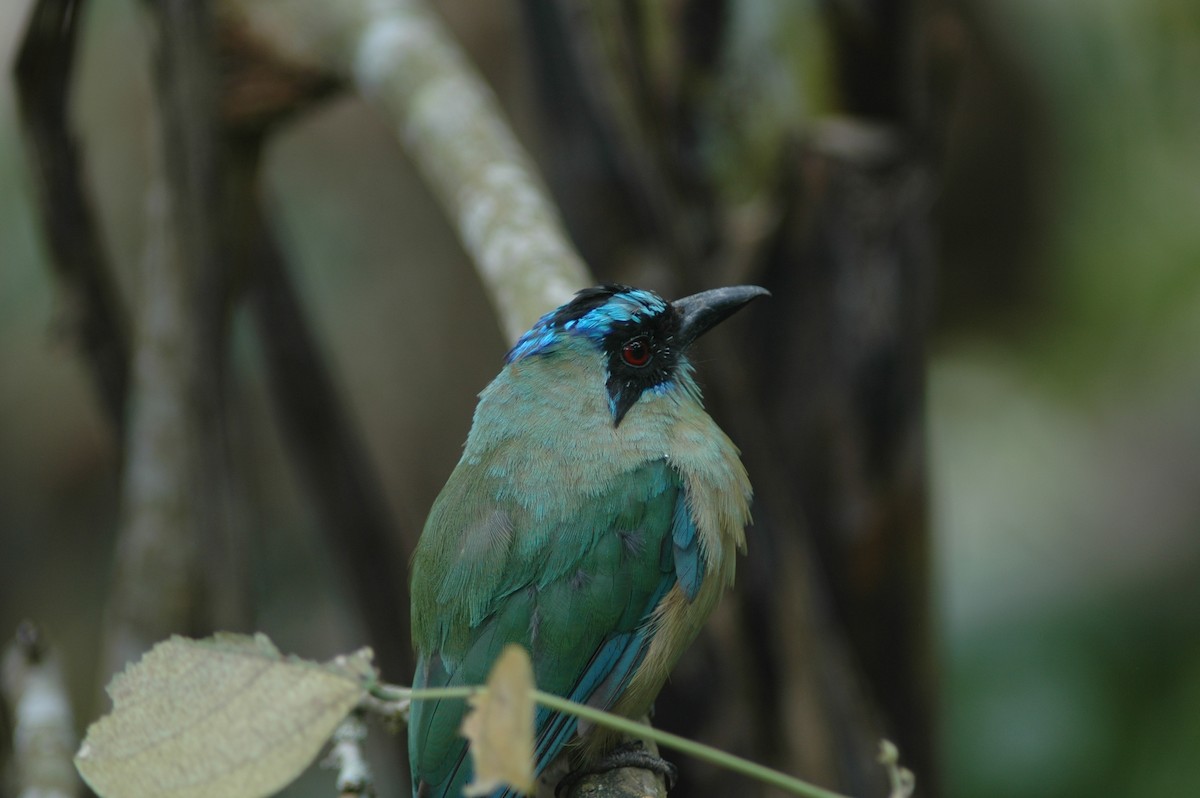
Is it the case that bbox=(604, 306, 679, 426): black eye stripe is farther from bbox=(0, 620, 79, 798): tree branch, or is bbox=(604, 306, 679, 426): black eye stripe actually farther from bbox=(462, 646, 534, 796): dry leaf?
bbox=(462, 646, 534, 796): dry leaf

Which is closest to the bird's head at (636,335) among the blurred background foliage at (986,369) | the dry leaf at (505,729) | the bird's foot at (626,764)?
the bird's foot at (626,764)

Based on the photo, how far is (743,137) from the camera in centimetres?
333

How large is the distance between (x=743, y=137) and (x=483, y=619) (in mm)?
1625

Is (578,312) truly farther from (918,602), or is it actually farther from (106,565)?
(106,565)

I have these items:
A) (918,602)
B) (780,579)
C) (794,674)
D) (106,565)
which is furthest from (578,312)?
(106,565)

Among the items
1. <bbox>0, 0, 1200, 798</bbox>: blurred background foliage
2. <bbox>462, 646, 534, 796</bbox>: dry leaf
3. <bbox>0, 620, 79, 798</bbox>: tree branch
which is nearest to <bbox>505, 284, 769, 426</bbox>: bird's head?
<bbox>0, 0, 1200, 798</bbox>: blurred background foliage

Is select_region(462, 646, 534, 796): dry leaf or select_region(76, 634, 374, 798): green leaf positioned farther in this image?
select_region(76, 634, 374, 798): green leaf

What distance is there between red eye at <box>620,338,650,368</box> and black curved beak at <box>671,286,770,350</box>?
92mm

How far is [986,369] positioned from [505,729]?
15.0ft

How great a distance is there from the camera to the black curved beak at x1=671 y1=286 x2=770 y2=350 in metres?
2.67

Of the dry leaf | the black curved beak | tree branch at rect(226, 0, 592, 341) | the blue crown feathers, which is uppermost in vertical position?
tree branch at rect(226, 0, 592, 341)

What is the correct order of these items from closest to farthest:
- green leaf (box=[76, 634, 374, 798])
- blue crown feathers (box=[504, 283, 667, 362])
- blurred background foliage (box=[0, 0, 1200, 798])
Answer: green leaf (box=[76, 634, 374, 798]) < blue crown feathers (box=[504, 283, 667, 362]) < blurred background foliage (box=[0, 0, 1200, 798])

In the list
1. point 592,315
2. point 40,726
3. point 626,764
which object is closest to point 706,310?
point 592,315

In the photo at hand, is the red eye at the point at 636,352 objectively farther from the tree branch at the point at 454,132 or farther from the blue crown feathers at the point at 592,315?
the tree branch at the point at 454,132
